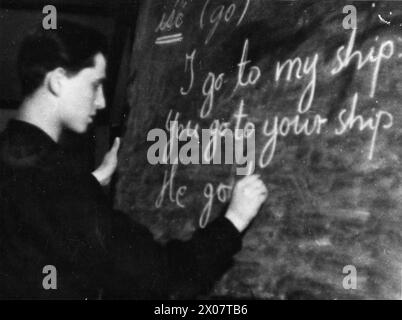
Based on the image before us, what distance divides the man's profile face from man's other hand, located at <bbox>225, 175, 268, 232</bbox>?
31.6 inches

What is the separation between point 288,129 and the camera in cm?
267

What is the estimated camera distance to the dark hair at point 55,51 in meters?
2.98

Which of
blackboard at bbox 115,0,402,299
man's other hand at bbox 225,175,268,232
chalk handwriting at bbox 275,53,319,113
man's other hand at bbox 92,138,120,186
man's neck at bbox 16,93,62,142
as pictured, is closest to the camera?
blackboard at bbox 115,0,402,299

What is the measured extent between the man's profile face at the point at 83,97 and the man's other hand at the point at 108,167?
0.54 feet

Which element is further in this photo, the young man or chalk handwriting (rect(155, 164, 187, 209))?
chalk handwriting (rect(155, 164, 187, 209))

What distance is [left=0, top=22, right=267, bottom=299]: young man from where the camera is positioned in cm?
281

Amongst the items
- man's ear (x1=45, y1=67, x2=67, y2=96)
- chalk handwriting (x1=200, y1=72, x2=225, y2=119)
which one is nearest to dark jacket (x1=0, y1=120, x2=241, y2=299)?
man's ear (x1=45, y1=67, x2=67, y2=96)

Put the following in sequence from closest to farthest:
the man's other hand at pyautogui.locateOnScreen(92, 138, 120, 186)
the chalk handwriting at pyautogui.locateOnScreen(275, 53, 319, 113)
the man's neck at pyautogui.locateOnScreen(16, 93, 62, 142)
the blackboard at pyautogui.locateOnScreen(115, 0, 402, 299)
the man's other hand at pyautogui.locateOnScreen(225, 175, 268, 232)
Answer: the blackboard at pyautogui.locateOnScreen(115, 0, 402, 299) → the chalk handwriting at pyautogui.locateOnScreen(275, 53, 319, 113) → the man's other hand at pyautogui.locateOnScreen(225, 175, 268, 232) → the man's neck at pyautogui.locateOnScreen(16, 93, 62, 142) → the man's other hand at pyautogui.locateOnScreen(92, 138, 120, 186)

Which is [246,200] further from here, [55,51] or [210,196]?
[55,51]

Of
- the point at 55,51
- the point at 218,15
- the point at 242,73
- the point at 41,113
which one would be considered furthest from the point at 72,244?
the point at 218,15

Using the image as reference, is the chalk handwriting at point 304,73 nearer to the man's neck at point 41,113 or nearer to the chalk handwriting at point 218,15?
the chalk handwriting at point 218,15

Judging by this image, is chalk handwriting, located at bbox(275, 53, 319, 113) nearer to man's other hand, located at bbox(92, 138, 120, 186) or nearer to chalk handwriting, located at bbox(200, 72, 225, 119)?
chalk handwriting, located at bbox(200, 72, 225, 119)
